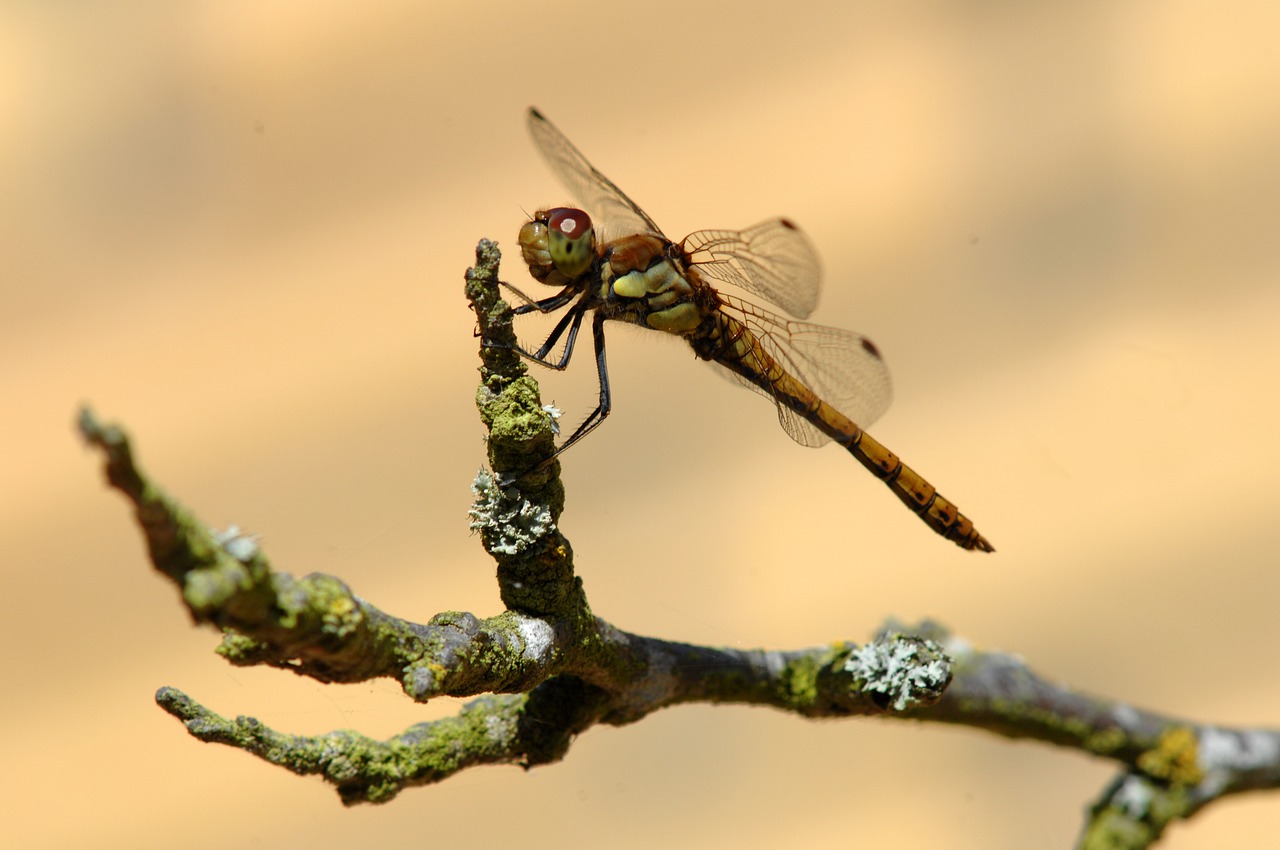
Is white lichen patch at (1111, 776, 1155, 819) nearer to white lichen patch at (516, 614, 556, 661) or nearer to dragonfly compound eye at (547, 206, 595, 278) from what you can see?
white lichen patch at (516, 614, 556, 661)

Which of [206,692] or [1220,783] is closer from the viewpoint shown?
[1220,783]

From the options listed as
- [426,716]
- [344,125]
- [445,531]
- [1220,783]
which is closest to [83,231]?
[344,125]

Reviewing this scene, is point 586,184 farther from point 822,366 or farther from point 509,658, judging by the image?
point 509,658

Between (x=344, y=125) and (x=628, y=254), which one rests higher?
(x=344, y=125)

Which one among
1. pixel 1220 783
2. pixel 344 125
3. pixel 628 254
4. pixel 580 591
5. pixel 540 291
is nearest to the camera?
pixel 580 591

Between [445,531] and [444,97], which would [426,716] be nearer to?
[445,531]

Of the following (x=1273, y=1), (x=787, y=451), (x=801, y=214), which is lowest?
(x=787, y=451)

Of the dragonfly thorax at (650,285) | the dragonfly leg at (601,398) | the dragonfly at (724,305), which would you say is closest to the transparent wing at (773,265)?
the dragonfly at (724,305)

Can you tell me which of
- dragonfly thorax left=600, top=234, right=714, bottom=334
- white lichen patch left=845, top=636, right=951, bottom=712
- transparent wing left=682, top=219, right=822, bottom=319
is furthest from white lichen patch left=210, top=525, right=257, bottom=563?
transparent wing left=682, top=219, right=822, bottom=319
